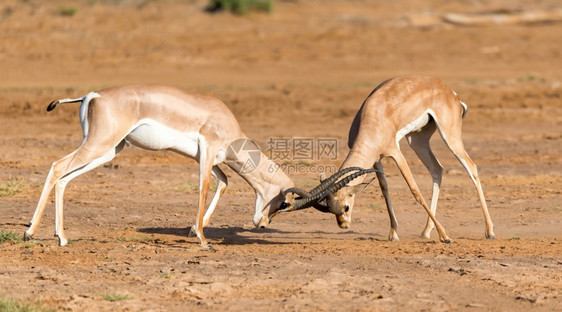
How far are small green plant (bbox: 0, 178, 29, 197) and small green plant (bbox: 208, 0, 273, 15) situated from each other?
800 inches

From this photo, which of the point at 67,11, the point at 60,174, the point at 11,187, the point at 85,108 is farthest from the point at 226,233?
the point at 67,11

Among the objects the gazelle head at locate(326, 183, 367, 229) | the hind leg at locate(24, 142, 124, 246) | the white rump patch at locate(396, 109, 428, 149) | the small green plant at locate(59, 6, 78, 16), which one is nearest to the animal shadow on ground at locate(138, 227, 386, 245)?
the gazelle head at locate(326, 183, 367, 229)

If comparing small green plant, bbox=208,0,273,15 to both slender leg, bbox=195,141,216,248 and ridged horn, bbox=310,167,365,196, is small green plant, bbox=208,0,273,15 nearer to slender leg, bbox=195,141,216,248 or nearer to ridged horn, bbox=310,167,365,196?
slender leg, bbox=195,141,216,248

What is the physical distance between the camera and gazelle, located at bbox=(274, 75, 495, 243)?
10.8 meters

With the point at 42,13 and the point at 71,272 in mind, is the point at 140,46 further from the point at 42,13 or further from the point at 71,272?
the point at 71,272

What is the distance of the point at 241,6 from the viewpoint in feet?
111

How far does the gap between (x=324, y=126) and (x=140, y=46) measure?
10246 millimetres

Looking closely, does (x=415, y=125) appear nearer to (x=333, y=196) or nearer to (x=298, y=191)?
(x=333, y=196)

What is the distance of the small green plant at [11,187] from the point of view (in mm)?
13750

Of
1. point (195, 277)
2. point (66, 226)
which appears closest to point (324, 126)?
point (66, 226)

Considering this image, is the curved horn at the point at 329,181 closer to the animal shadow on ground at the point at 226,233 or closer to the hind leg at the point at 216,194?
the animal shadow on ground at the point at 226,233

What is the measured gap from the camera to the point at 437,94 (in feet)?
37.7

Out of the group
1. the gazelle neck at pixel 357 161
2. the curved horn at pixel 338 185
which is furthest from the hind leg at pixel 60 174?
the gazelle neck at pixel 357 161

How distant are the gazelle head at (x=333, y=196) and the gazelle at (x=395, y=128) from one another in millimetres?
12
